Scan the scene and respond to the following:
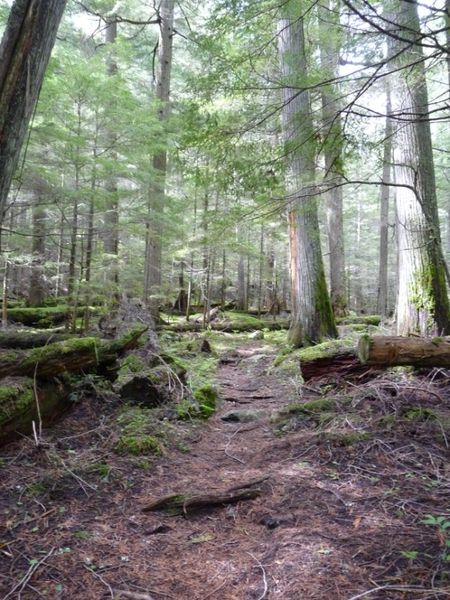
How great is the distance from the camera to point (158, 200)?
12.5m

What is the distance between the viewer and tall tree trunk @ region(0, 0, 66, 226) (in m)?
2.98

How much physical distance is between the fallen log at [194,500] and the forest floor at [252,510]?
5 cm

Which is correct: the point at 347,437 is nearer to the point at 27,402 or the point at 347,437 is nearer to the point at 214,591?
the point at 214,591

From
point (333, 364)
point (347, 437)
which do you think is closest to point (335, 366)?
point (333, 364)

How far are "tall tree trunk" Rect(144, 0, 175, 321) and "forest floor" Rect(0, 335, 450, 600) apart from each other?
850cm

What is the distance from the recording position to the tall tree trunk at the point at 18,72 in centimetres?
298

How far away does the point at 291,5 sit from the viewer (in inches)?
167

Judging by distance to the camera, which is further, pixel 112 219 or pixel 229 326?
pixel 229 326

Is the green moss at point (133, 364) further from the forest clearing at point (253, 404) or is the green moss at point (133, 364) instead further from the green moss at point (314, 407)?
the green moss at point (314, 407)

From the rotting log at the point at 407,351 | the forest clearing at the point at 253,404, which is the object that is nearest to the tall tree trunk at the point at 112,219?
the forest clearing at the point at 253,404

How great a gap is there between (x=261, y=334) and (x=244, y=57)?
915 cm

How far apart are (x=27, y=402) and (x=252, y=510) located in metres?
2.10

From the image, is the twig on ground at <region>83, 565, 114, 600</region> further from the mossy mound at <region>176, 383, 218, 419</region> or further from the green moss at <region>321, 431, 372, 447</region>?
the mossy mound at <region>176, 383, 218, 419</region>

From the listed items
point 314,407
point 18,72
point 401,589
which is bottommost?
point 401,589
